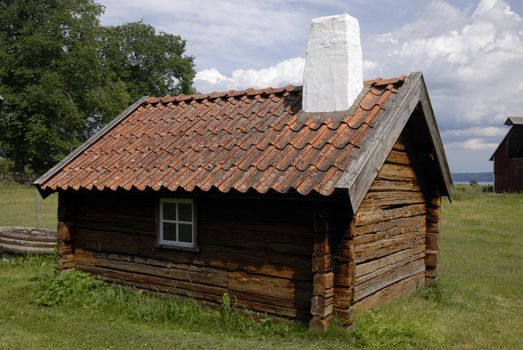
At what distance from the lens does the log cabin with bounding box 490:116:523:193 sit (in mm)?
→ 36438

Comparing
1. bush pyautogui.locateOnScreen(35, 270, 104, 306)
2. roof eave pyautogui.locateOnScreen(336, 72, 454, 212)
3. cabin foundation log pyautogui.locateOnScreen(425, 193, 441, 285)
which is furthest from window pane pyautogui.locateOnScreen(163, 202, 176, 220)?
cabin foundation log pyautogui.locateOnScreen(425, 193, 441, 285)

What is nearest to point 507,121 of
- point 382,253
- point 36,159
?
point 382,253

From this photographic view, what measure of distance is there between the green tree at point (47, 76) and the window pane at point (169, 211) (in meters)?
31.9

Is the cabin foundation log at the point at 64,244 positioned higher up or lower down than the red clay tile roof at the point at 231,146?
lower down

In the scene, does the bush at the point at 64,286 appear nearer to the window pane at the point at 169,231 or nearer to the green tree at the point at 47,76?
the window pane at the point at 169,231

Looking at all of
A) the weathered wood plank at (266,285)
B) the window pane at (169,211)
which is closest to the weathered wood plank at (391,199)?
the weathered wood plank at (266,285)

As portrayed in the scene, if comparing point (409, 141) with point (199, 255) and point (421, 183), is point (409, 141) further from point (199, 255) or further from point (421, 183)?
point (199, 255)

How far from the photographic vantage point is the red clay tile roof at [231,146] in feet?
22.0

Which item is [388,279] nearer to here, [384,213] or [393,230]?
[393,230]

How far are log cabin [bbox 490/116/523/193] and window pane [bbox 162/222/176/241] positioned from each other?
33.0 meters

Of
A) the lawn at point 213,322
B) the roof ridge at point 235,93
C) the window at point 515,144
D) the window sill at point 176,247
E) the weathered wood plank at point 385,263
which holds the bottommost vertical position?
the lawn at point 213,322

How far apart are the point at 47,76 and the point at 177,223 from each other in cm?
3289

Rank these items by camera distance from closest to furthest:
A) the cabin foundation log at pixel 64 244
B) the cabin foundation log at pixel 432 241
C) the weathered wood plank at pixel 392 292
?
the weathered wood plank at pixel 392 292 → the cabin foundation log at pixel 64 244 → the cabin foundation log at pixel 432 241

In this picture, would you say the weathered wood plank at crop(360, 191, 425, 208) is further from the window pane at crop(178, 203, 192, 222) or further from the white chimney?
the window pane at crop(178, 203, 192, 222)
